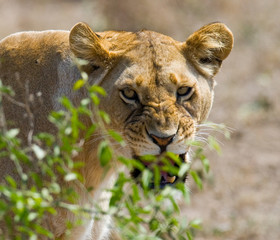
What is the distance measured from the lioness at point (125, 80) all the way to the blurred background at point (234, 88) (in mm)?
2339

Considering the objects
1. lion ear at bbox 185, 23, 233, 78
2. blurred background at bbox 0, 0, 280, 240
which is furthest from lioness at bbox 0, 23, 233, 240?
blurred background at bbox 0, 0, 280, 240

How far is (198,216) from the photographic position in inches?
242

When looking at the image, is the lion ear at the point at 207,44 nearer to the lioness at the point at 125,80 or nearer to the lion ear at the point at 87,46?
the lioness at the point at 125,80

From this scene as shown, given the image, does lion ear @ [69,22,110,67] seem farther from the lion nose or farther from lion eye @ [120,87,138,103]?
the lion nose

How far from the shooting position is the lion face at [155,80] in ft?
11.0

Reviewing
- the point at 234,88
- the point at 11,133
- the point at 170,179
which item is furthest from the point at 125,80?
the point at 234,88

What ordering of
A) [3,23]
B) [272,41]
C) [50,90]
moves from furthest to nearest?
[3,23]
[272,41]
[50,90]

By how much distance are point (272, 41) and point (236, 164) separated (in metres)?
3.56

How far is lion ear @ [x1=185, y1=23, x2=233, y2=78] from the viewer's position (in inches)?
148

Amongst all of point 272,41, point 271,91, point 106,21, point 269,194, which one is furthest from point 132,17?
point 269,194

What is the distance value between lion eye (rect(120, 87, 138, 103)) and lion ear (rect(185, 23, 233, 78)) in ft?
1.55

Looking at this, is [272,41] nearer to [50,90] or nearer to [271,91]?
[271,91]

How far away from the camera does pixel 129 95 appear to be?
348 centimetres

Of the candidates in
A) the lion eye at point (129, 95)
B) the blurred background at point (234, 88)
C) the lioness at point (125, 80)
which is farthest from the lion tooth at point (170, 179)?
the blurred background at point (234, 88)
